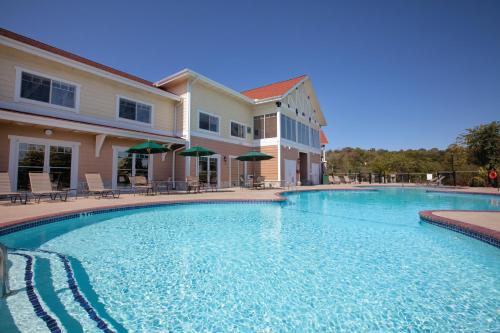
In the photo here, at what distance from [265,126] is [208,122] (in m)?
5.11

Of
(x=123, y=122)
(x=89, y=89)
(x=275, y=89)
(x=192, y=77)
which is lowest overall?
(x=123, y=122)

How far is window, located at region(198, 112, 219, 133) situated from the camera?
14652mm

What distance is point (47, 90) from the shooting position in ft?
30.7

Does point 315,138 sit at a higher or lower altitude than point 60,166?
higher

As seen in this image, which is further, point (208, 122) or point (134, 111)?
point (208, 122)

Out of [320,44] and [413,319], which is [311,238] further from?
[320,44]

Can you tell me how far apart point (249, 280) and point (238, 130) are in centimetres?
1512

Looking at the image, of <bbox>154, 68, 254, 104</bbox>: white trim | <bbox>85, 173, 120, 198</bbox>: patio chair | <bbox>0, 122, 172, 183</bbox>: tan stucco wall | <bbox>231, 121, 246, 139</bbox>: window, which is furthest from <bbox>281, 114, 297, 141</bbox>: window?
<bbox>85, 173, 120, 198</bbox>: patio chair

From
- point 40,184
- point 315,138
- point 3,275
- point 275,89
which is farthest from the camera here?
point 315,138

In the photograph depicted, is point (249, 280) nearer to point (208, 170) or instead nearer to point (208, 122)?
point (208, 170)

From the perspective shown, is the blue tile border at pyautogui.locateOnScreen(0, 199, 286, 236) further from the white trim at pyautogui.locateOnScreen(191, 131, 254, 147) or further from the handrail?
the white trim at pyautogui.locateOnScreen(191, 131, 254, 147)

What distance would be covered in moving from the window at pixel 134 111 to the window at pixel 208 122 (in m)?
2.91

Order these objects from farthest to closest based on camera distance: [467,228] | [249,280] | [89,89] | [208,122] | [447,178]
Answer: [447,178] → [208,122] → [89,89] → [467,228] → [249,280]

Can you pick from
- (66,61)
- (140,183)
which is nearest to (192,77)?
(66,61)
